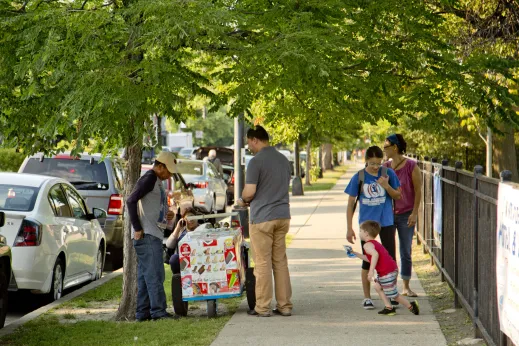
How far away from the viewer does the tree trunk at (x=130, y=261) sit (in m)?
9.95

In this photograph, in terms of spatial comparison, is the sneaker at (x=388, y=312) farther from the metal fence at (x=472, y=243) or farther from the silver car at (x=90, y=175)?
the silver car at (x=90, y=175)

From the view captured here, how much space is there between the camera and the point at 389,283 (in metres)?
9.45

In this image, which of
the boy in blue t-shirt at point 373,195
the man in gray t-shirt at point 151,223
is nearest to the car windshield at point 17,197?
the man in gray t-shirt at point 151,223

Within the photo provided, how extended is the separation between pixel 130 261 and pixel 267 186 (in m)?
1.73

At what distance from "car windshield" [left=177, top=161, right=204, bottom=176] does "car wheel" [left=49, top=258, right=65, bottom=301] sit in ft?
42.0

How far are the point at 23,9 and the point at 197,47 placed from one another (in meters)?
1.78

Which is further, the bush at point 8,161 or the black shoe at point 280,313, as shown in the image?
the bush at point 8,161

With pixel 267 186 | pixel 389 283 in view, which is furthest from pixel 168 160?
pixel 389 283

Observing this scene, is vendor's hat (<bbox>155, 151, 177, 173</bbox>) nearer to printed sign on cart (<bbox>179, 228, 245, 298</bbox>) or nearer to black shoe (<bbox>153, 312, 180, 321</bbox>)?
printed sign on cart (<bbox>179, 228, 245, 298</bbox>)

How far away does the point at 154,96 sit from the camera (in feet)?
26.5

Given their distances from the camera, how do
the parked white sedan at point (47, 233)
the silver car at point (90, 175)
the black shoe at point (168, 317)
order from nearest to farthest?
the black shoe at point (168, 317) → the parked white sedan at point (47, 233) → the silver car at point (90, 175)

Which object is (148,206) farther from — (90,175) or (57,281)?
(90,175)

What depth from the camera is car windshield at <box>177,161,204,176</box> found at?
2439 cm

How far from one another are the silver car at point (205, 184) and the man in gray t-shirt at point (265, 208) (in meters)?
12.7
